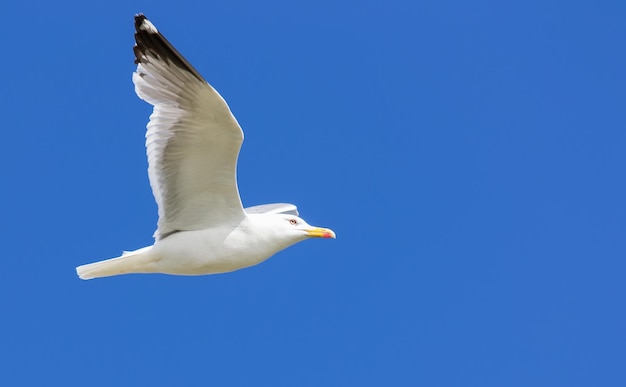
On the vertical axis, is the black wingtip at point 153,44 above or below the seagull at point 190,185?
above

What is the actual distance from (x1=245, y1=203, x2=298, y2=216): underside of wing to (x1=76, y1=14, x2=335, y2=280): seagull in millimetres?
1342

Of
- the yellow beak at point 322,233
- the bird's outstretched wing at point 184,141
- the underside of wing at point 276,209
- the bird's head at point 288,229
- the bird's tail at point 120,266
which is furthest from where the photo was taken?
the underside of wing at point 276,209

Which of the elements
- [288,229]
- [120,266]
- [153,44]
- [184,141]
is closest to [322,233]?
[288,229]

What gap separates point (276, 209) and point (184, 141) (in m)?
2.45

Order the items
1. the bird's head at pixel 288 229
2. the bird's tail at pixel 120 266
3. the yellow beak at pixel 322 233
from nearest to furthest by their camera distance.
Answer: the bird's tail at pixel 120 266
the bird's head at pixel 288 229
the yellow beak at pixel 322 233

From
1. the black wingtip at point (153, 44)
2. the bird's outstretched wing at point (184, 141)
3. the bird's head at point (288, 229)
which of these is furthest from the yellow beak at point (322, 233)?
the black wingtip at point (153, 44)

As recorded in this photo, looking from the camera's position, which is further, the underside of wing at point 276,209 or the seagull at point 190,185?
the underside of wing at point 276,209

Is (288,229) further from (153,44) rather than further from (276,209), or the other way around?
(153,44)

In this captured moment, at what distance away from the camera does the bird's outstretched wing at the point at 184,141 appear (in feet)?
48.0

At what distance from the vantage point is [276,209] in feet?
56.0

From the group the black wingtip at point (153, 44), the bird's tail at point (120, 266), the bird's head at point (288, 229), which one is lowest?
the bird's tail at point (120, 266)

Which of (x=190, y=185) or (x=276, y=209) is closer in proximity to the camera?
(x=190, y=185)

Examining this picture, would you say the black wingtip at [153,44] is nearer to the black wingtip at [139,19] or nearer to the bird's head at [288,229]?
the black wingtip at [139,19]

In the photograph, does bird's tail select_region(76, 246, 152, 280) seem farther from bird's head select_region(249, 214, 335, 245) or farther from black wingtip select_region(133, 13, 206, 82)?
black wingtip select_region(133, 13, 206, 82)
